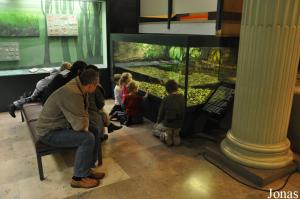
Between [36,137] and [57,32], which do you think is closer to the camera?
[36,137]

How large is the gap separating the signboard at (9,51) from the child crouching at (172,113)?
145 inches

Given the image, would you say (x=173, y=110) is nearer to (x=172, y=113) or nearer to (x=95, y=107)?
(x=172, y=113)

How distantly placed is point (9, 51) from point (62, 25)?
1.28 m

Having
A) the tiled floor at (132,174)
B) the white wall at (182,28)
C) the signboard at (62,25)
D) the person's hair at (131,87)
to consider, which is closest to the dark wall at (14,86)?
the signboard at (62,25)

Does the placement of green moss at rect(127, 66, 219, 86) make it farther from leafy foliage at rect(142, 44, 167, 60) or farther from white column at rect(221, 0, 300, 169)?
white column at rect(221, 0, 300, 169)

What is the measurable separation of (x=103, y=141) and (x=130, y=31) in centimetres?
320

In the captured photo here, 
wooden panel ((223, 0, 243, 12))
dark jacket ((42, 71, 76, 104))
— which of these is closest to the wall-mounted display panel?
dark jacket ((42, 71, 76, 104))

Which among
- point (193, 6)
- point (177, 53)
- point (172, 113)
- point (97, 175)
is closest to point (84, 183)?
point (97, 175)

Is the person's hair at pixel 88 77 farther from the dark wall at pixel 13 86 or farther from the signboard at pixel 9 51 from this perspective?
the signboard at pixel 9 51

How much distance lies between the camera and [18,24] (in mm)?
5684

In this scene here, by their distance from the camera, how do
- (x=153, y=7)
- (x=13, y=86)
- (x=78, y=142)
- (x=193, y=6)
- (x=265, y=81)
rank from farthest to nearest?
(x=153, y=7) → (x=13, y=86) → (x=193, y=6) → (x=265, y=81) → (x=78, y=142)

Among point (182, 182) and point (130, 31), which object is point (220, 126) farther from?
point (130, 31)

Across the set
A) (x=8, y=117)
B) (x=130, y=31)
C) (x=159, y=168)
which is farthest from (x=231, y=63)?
(x=8, y=117)

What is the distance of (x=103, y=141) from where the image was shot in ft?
14.0
